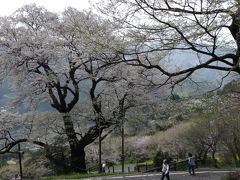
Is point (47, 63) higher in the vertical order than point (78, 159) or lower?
higher

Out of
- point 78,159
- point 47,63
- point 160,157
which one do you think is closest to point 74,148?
point 78,159

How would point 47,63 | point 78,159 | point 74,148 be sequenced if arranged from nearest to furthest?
point 47,63
point 74,148
point 78,159

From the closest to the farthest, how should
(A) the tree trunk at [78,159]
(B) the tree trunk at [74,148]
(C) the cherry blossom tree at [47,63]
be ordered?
(C) the cherry blossom tree at [47,63] < (B) the tree trunk at [74,148] < (A) the tree trunk at [78,159]

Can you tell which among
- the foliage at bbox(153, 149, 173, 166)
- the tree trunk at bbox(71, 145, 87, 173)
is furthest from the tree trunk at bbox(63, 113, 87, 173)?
the foliage at bbox(153, 149, 173, 166)

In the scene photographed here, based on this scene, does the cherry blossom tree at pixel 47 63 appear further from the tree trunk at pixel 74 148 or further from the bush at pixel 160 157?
the bush at pixel 160 157

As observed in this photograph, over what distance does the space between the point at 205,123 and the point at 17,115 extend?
47.7 ft

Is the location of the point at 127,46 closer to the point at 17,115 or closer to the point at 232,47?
the point at 232,47

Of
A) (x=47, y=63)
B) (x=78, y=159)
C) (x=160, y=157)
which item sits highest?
(x=47, y=63)

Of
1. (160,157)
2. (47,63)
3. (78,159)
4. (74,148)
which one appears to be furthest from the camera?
(160,157)

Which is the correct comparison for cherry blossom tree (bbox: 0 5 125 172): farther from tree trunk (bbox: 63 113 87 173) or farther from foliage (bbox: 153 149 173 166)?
foliage (bbox: 153 149 173 166)

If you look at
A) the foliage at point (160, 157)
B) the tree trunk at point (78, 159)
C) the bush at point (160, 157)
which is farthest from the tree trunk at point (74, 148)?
the foliage at point (160, 157)

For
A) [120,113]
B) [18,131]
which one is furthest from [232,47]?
[18,131]

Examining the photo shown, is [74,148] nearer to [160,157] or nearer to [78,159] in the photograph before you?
[78,159]

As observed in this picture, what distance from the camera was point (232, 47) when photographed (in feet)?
35.9
